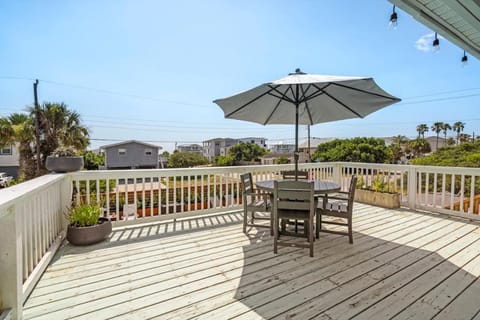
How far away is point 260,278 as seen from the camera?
7.41ft

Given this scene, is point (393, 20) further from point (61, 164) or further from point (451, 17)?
point (61, 164)

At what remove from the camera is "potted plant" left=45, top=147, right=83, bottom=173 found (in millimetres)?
3188

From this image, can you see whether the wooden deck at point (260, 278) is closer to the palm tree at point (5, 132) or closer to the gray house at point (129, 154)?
the palm tree at point (5, 132)

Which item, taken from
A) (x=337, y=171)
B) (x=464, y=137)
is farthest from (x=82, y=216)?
(x=464, y=137)

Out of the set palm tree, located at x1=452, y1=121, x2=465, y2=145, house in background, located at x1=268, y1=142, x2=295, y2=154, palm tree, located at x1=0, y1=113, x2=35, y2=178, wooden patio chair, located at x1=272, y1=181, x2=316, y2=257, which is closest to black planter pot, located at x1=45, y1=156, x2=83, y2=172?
wooden patio chair, located at x1=272, y1=181, x2=316, y2=257

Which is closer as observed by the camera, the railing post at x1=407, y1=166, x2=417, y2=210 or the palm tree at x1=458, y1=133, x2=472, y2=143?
the railing post at x1=407, y1=166, x2=417, y2=210

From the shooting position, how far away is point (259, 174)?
4.96 m

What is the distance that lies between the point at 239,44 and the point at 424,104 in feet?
119

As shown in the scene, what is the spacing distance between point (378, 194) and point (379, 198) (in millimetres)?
84

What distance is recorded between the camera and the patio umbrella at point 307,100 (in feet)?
9.28

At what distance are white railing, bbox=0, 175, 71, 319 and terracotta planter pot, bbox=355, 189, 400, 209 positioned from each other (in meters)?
5.44

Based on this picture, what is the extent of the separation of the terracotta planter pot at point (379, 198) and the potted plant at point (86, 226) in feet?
16.2

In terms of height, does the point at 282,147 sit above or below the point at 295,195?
above

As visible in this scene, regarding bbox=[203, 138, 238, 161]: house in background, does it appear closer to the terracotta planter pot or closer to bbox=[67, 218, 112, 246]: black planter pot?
the terracotta planter pot
